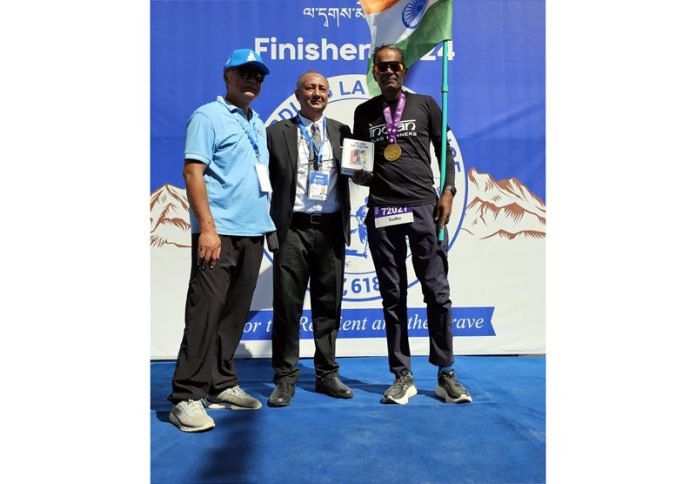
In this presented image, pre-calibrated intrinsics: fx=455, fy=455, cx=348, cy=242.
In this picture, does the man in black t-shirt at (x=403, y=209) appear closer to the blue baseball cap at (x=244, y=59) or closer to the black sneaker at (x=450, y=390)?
the black sneaker at (x=450, y=390)

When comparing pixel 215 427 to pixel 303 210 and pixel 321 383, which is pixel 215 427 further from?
pixel 303 210

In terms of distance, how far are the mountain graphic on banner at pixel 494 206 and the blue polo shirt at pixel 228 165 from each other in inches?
79.2

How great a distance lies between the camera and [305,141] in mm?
2840

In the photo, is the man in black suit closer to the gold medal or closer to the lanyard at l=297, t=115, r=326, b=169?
the lanyard at l=297, t=115, r=326, b=169

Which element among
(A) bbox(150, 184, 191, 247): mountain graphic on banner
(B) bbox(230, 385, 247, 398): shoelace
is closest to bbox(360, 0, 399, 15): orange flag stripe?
(A) bbox(150, 184, 191, 247): mountain graphic on banner

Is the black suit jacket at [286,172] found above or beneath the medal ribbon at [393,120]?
beneath

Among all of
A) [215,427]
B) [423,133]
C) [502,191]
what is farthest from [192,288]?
[502,191]

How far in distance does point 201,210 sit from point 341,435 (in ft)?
4.30

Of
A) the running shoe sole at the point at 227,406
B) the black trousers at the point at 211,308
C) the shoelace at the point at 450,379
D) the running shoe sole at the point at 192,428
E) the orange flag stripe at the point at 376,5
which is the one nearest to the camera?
the running shoe sole at the point at 192,428

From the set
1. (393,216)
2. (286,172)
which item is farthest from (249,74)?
(393,216)

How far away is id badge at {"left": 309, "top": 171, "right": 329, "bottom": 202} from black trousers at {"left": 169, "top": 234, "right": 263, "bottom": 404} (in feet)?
1.40

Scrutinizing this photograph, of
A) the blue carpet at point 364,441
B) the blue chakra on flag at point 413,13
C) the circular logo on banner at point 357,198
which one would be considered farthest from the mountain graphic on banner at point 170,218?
the blue chakra on flag at point 413,13

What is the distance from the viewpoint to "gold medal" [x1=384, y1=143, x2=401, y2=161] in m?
2.75

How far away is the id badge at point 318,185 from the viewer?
9.09 ft
